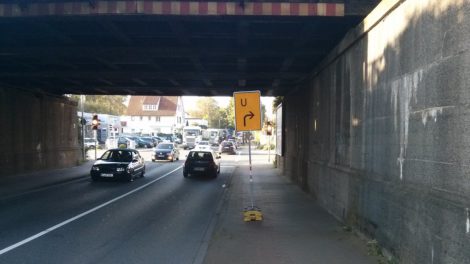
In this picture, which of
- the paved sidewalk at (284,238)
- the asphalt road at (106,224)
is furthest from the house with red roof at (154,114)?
the paved sidewalk at (284,238)

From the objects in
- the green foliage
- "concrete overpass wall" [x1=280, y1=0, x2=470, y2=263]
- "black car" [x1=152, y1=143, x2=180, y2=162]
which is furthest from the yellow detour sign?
the green foliage

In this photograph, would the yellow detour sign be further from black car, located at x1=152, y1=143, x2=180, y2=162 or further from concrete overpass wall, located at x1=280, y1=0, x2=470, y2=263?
black car, located at x1=152, y1=143, x2=180, y2=162

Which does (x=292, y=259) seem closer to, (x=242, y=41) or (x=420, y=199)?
(x=420, y=199)

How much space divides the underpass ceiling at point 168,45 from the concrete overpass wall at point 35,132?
8.15 ft

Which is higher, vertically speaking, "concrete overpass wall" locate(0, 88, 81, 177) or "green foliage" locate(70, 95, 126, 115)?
"green foliage" locate(70, 95, 126, 115)

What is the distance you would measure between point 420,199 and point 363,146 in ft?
10.2

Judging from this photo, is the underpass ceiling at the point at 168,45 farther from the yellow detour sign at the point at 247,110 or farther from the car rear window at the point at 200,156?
the car rear window at the point at 200,156

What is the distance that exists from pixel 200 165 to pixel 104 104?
8163 cm

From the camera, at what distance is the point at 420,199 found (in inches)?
233

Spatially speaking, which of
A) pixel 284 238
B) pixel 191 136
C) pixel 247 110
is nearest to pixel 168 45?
pixel 247 110

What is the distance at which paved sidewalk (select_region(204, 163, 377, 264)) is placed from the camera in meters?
7.63

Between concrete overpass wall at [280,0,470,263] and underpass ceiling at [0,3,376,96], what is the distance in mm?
1992

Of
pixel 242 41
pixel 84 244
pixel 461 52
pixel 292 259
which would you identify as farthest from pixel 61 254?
pixel 242 41

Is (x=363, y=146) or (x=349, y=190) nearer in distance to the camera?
(x=363, y=146)
